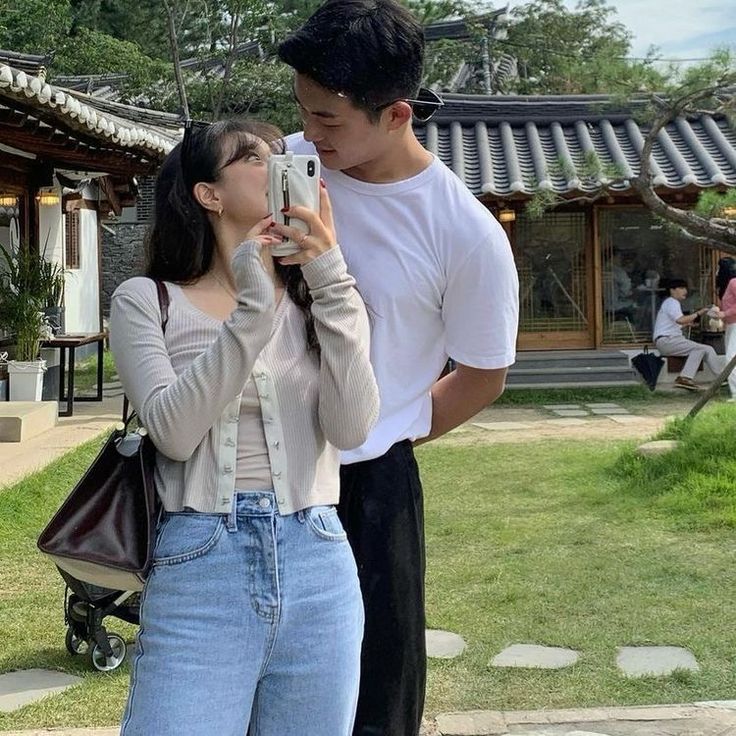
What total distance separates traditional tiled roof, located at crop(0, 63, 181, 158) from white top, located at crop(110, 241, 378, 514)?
194 inches

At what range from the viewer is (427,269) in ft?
6.75

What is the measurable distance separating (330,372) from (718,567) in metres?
4.23

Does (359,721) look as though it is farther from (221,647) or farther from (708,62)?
(708,62)

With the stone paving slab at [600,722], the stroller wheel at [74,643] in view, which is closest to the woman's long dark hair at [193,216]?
the stone paving slab at [600,722]

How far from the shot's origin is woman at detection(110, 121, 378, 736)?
1.69 m

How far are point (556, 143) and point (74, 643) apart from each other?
1152 centimetres

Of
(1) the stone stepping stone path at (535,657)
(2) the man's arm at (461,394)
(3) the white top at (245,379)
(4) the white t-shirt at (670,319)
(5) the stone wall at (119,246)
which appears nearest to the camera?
(3) the white top at (245,379)

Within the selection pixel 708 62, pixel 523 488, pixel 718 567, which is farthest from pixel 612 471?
pixel 708 62

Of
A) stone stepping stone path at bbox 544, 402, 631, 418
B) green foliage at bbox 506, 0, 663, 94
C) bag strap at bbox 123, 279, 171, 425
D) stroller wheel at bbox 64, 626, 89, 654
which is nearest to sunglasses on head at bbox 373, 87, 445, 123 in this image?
bag strap at bbox 123, 279, 171, 425

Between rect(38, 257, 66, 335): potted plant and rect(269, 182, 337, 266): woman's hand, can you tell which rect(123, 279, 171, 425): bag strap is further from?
rect(38, 257, 66, 335): potted plant

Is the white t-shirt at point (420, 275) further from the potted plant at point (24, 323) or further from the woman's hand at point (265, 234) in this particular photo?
the potted plant at point (24, 323)

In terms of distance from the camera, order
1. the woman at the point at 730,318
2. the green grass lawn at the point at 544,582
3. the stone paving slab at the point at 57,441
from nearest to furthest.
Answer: the green grass lawn at the point at 544,582 < the stone paving slab at the point at 57,441 < the woman at the point at 730,318

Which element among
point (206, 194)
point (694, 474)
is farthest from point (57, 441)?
point (206, 194)

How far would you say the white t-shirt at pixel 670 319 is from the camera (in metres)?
13.4
